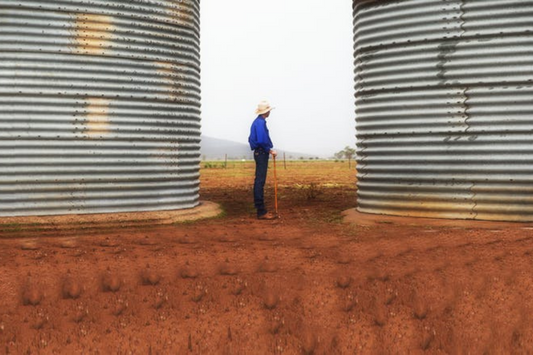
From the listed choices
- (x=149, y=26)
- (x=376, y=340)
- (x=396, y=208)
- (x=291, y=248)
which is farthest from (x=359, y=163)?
(x=376, y=340)

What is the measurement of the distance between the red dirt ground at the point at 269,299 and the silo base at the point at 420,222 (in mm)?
1377

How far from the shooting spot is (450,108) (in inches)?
302

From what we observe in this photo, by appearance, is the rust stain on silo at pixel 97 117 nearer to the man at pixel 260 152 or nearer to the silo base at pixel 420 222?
the man at pixel 260 152

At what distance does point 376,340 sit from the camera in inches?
174

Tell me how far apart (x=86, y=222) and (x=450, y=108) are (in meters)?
5.49

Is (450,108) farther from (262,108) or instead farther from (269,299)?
(269,299)

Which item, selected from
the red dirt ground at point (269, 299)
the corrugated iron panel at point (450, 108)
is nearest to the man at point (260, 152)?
the corrugated iron panel at point (450, 108)

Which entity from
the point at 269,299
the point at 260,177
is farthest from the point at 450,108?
the point at 269,299

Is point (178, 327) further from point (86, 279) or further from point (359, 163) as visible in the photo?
point (359, 163)

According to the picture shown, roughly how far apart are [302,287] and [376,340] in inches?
31.9

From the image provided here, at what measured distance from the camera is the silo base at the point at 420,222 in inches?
289

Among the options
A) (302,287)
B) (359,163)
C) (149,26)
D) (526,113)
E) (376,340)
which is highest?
(149,26)

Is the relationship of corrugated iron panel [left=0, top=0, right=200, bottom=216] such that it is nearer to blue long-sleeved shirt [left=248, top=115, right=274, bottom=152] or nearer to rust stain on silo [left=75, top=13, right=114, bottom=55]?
rust stain on silo [left=75, top=13, right=114, bottom=55]

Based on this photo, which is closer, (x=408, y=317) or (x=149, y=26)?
(x=408, y=317)
